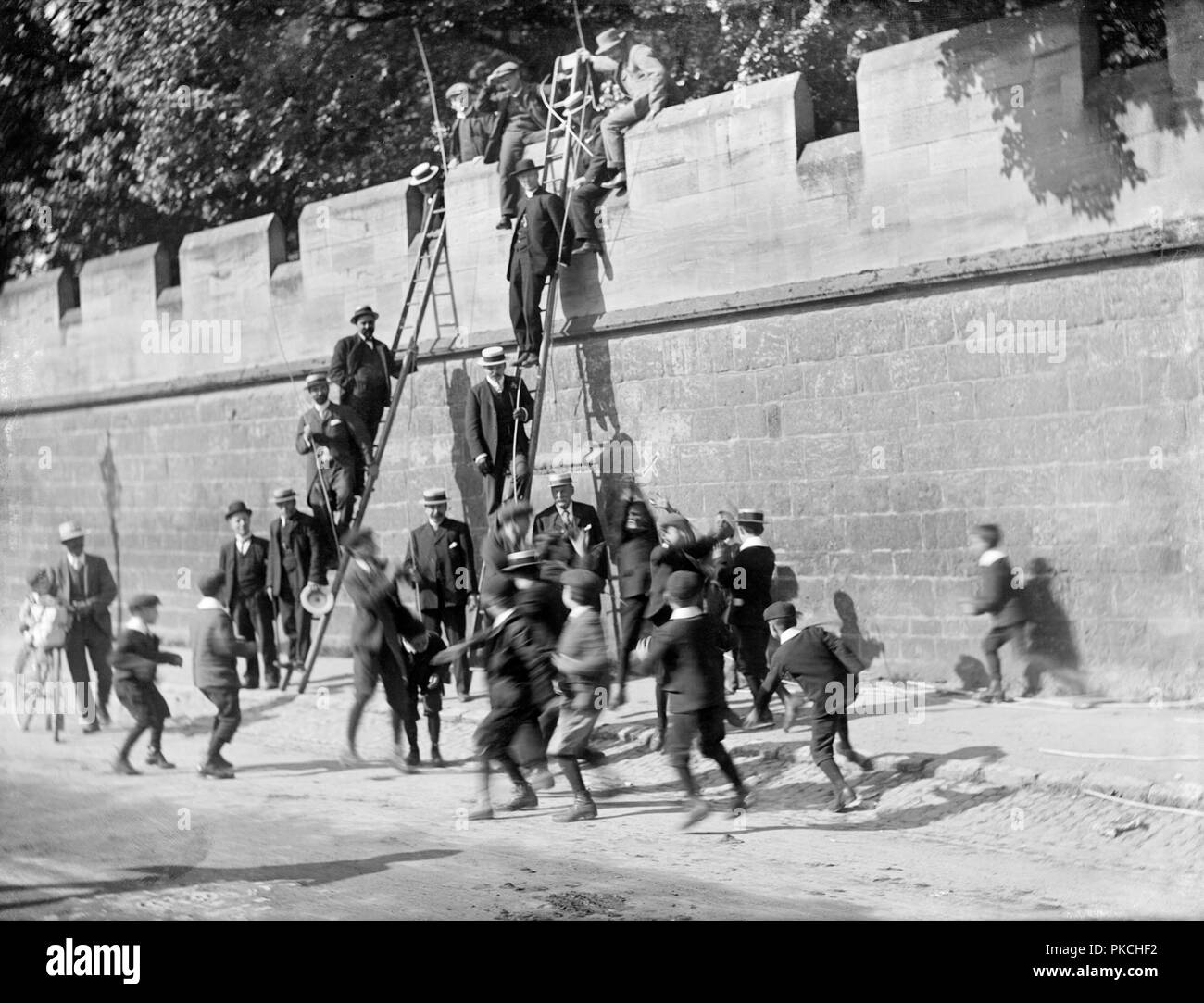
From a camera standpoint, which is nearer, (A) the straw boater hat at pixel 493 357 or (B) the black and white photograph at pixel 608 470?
(B) the black and white photograph at pixel 608 470

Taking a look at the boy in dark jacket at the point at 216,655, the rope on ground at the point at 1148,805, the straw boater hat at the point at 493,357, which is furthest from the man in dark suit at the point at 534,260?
the rope on ground at the point at 1148,805

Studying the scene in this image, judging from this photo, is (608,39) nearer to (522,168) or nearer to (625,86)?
(625,86)

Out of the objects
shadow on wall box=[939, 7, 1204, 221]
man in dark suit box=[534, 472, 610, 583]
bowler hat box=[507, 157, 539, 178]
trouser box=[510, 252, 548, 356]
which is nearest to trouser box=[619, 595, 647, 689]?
man in dark suit box=[534, 472, 610, 583]

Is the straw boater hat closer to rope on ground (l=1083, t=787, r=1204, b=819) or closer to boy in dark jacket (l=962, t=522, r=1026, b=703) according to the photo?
boy in dark jacket (l=962, t=522, r=1026, b=703)

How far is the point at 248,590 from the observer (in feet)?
39.1

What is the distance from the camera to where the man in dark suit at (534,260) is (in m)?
11.8

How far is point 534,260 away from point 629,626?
333 cm

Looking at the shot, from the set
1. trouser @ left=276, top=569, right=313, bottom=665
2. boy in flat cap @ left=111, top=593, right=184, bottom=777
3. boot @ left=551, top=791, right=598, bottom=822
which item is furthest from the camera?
trouser @ left=276, top=569, right=313, bottom=665

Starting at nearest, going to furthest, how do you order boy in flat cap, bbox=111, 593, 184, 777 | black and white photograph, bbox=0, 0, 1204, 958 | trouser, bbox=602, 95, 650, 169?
black and white photograph, bbox=0, 0, 1204, 958, boy in flat cap, bbox=111, 593, 184, 777, trouser, bbox=602, 95, 650, 169

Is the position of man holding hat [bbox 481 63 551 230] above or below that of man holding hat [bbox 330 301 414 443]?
above

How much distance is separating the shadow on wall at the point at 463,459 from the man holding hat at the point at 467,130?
6.02 feet

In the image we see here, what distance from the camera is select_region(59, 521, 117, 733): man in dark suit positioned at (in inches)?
408

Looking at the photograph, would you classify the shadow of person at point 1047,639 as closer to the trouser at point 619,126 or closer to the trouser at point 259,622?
the trouser at point 619,126

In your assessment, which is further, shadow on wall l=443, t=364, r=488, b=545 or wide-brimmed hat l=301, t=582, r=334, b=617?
shadow on wall l=443, t=364, r=488, b=545
